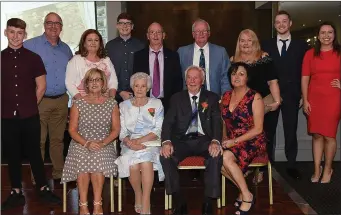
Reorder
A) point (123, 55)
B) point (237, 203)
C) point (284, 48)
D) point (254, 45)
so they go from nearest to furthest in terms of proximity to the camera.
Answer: point (237, 203) → point (254, 45) → point (123, 55) → point (284, 48)

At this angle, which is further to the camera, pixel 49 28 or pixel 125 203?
pixel 49 28

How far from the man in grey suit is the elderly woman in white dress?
714 mm

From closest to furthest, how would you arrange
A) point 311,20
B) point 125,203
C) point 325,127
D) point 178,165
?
point 178,165 < point 125,203 < point 325,127 < point 311,20

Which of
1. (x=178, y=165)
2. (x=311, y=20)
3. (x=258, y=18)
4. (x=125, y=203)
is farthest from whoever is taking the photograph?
(x=258, y=18)

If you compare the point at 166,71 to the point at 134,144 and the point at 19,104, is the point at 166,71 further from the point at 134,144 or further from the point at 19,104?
the point at 19,104

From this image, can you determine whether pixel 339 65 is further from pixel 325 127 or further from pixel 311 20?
pixel 311 20

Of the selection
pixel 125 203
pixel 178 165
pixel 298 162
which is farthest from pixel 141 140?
pixel 298 162

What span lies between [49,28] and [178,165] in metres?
1.90

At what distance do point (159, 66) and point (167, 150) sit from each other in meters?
1.01

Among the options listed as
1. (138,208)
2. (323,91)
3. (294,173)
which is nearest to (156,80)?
(138,208)

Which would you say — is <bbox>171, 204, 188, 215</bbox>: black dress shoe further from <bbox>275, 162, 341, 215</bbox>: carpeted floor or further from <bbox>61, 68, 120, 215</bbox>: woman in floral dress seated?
<bbox>275, 162, 341, 215</bbox>: carpeted floor

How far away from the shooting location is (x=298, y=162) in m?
6.21

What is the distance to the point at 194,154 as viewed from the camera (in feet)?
14.2

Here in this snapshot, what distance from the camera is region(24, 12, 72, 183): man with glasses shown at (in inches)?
200
